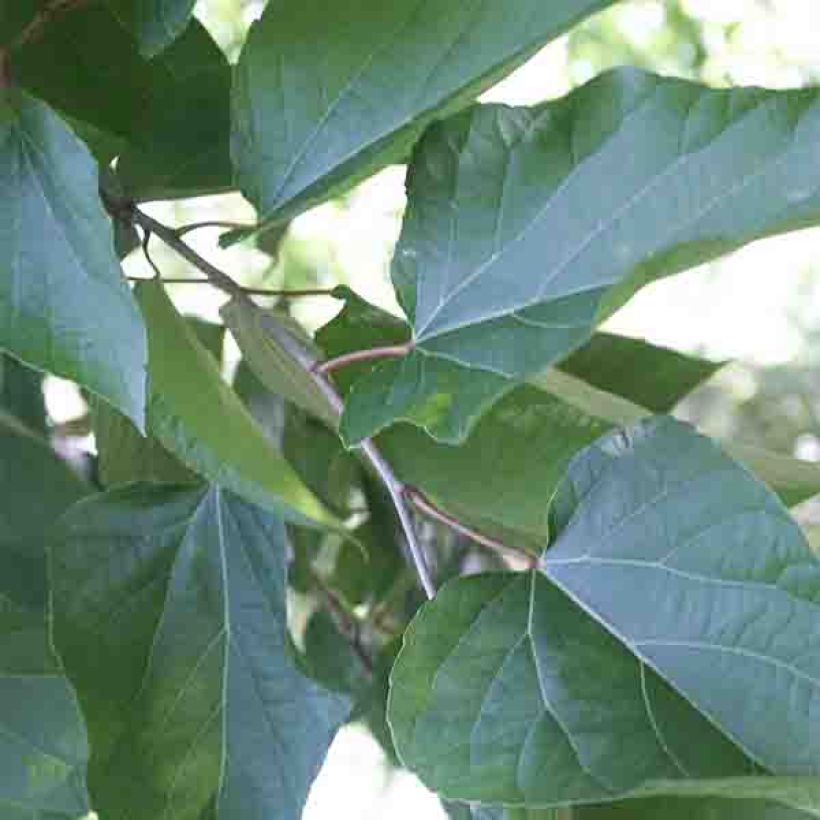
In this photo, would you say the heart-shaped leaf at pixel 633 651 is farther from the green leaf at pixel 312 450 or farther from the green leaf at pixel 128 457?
the green leaf at pixel 312 450

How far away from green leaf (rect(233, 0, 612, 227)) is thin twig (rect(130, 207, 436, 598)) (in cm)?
3

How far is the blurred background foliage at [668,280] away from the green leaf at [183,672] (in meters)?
0.58

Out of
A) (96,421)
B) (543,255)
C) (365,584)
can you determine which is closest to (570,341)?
(543,255)

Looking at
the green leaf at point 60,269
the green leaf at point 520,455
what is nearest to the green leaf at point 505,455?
the green leaf at point 520,455

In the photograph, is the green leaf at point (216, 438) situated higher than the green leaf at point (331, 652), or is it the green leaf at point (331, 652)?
the green leaf at point (216, 438)

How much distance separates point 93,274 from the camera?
305 mm

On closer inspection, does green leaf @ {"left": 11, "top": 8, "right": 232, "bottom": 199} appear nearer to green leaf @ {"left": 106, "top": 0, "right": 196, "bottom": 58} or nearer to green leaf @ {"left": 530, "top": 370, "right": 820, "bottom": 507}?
green leaf @ {"left": 106, "top": 0, "right": 196, "bottom": 58}

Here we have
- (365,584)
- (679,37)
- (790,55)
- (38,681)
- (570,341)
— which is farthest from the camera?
(790,55)

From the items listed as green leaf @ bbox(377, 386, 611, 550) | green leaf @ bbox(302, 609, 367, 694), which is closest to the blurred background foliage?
green leaf @ bbox(302, 609, 367, 694)

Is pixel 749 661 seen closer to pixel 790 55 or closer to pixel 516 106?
pixel 516 106

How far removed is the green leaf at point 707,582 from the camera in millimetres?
309

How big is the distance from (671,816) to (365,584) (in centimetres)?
38

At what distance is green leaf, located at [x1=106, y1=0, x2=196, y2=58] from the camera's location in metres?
0.34

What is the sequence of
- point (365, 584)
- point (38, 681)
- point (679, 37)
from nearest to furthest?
point (38, 681)
point (365, 584)
point (679, 37)
